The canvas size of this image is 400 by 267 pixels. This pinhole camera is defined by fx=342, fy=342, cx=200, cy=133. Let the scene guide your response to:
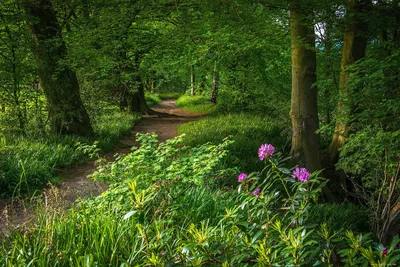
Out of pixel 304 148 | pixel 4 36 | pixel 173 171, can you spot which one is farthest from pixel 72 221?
pixel 4 36

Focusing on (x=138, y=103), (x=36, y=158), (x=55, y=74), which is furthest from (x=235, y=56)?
(x=138, y=103)

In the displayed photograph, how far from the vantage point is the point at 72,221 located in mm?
2729

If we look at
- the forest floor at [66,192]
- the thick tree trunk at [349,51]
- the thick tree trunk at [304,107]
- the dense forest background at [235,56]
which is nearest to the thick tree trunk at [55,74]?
the dense forest background at [235,56]

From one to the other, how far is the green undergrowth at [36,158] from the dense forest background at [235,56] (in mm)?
27

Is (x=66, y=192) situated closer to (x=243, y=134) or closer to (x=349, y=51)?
(x=349, y=51)

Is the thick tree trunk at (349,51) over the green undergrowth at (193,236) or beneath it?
over

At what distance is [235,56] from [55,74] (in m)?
4.44

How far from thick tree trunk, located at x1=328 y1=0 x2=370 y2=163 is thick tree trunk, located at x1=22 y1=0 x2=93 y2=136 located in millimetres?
5987

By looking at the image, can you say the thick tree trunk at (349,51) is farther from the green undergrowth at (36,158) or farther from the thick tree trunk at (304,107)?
the green undergrowth at (36,158)

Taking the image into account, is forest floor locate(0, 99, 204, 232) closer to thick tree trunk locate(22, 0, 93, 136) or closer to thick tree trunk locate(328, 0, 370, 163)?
thick tree trunk locate(22, 0, 93, 136)

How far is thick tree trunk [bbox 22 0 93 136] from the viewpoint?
805 centimetres

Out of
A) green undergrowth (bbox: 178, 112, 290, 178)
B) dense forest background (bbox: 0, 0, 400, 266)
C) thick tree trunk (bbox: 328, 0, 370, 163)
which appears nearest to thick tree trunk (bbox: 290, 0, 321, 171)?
dense forest background (bbox: 0, 0, 400, 266)

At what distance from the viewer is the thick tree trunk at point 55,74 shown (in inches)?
317

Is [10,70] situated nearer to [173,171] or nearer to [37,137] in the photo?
[37,137]
